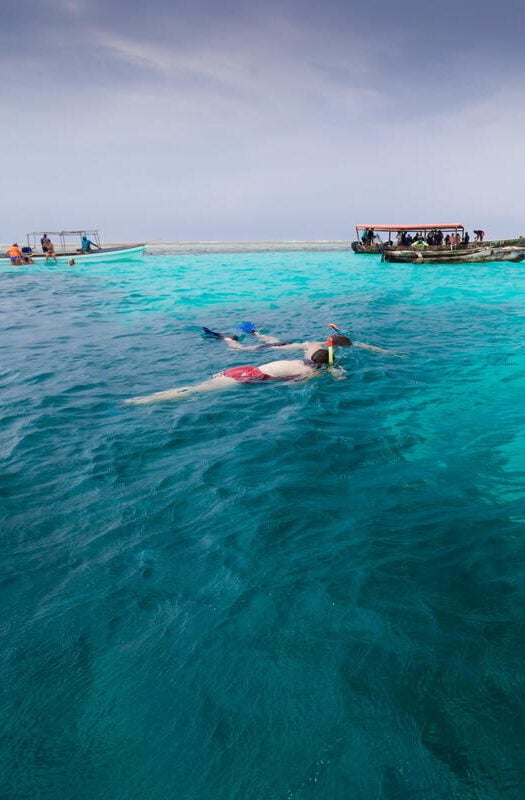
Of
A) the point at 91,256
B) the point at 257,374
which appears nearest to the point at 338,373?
the point at 257,374

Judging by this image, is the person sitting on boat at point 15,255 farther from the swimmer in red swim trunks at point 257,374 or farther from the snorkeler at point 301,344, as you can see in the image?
the swimmer in red swim trunks at point 257,374

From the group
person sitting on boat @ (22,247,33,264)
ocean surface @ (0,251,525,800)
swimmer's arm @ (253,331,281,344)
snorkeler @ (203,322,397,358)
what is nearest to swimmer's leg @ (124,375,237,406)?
ocean surface @ (0,251,525,800)

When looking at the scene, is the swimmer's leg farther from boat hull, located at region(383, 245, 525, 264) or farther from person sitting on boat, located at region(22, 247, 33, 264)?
person sitting on boat, located at region(22, 247, 33, 264)

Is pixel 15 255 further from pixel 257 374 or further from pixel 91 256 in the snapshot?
pixel 257 374

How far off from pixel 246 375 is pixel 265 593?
5.82 m

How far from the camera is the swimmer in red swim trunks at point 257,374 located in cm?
847

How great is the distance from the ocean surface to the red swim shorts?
0.23 metres

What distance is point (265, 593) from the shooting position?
3.59 meters

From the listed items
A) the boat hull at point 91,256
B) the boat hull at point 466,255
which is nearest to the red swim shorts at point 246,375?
the boat hull at point 466,255

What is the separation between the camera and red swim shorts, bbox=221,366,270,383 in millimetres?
8945

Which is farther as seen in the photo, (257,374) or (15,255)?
(15,255)

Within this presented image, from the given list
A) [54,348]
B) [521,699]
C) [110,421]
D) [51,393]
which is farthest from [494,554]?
[54,348]

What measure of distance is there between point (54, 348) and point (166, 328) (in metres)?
4.28

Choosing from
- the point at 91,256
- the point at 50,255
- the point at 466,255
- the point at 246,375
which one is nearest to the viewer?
the point at 246,375
